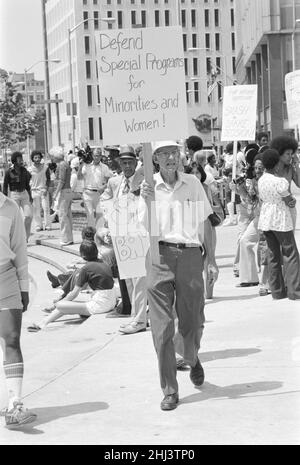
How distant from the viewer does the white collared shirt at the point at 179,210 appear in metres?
6.57

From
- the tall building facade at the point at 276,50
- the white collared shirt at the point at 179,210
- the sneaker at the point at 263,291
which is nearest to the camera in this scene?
the white collared shirt at the point at 179,210

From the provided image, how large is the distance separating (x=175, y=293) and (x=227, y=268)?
685 cm

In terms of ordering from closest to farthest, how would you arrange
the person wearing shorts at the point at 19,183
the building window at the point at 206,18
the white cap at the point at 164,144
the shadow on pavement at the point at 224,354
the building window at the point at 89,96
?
the white cap at the point at 164,144 → the shadow on pavement at the point at 224,354 → the person wearing shorts at the point at 19,183 → the building window at the point at 89,96 → the building window at the point at 206,18

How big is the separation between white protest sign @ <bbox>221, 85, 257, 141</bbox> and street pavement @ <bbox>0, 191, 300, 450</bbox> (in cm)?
589

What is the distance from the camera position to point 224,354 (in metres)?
7.99

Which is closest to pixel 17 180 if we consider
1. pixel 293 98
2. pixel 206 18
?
pixel 293 98

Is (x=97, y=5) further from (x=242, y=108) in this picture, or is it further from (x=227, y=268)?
(x=227, y=268)

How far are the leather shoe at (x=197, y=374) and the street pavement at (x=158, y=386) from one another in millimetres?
55

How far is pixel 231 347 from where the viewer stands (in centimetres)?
823

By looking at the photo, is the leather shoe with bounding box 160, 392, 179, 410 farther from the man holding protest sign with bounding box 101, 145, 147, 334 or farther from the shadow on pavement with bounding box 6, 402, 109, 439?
the man holding protest sign with bounding box 101, 145, 147, 334

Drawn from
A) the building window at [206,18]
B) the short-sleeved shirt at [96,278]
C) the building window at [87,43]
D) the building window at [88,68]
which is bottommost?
the short-sleeved shirt at [96,278]

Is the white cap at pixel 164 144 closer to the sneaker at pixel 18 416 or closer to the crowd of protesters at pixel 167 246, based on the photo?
the crowd of protesters at pixel 167 246

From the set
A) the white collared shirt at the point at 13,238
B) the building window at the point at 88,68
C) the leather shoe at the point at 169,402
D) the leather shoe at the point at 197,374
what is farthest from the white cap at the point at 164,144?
the building window at the point at 88,68
